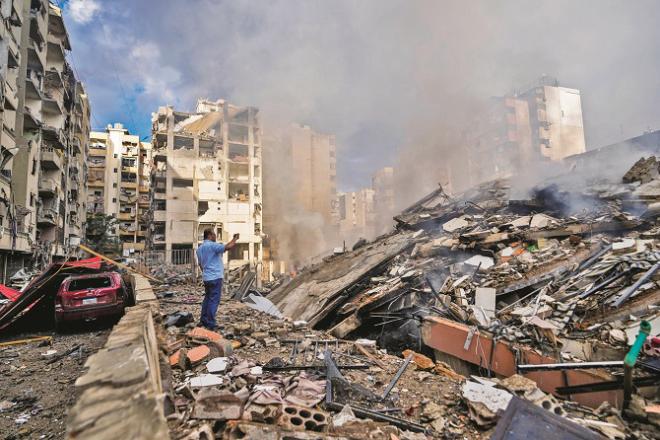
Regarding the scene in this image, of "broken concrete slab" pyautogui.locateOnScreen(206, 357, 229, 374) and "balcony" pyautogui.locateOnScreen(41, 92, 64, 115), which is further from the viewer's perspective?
"balcony" pyautogui.locateOnScreen(41, 92, 64, 115)

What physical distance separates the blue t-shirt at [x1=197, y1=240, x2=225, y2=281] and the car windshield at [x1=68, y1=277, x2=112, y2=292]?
3.47 metres

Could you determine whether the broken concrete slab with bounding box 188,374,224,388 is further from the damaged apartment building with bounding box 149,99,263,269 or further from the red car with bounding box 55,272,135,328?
the damaged apartment building with bounding box 149,99,263,269

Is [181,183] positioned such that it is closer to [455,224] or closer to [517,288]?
[455,224]

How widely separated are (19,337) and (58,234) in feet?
70.2

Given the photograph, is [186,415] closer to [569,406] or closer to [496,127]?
[569,406]

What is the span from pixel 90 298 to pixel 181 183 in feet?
105

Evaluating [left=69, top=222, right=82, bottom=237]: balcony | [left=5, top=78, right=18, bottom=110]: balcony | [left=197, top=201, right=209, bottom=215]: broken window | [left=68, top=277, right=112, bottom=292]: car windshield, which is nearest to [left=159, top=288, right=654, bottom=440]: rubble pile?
[left=68, top=277, right=112, bottom=292]: car windshield

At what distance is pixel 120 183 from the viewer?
49.4 m

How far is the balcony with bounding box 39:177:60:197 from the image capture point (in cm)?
2134

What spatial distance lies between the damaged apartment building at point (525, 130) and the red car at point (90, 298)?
40146 mm

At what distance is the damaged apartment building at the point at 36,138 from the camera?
1622 cm

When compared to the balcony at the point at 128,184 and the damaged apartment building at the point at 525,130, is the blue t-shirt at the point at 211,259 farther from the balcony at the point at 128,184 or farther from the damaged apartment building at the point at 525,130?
the balcony at the point at 128,184

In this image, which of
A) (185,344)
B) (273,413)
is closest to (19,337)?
(185,344)

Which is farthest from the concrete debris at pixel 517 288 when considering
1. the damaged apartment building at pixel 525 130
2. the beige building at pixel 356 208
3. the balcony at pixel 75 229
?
the beige building at pixel 356 208
